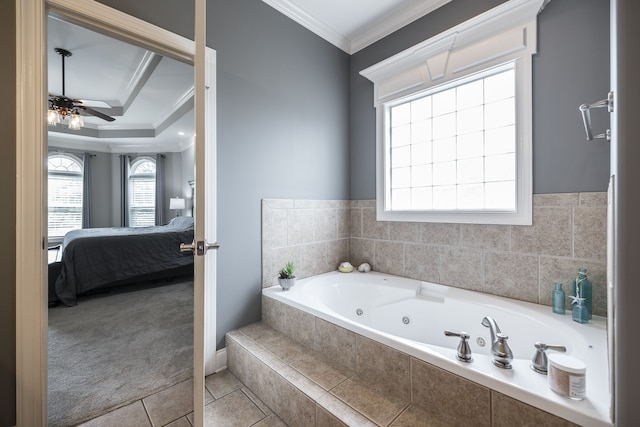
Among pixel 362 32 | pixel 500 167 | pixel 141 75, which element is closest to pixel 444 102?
pixel 500 167

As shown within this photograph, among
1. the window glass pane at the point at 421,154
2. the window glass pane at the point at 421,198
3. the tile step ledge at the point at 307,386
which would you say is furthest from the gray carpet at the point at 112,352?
the window glass pane at the point at 421,154

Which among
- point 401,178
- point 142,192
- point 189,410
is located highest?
point 142,192

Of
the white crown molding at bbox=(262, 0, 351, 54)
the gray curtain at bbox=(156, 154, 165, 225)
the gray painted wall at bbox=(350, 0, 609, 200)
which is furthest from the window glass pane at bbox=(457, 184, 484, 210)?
the gray curtain at bbox=(156, 154, 165, 225)

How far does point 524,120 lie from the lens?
→ 5.73 feet

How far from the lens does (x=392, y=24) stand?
2.38 metres

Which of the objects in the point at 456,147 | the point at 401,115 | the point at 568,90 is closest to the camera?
the point at 568,90

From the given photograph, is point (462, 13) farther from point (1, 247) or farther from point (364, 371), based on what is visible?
point (1, 247)

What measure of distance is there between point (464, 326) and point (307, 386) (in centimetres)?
115

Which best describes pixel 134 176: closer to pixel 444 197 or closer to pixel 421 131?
pixel 421 131

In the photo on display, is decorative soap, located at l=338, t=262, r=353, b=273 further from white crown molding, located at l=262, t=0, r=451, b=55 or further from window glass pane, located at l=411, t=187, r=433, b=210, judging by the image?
white crown molding, located at l=262, t=0, r=451, b=55

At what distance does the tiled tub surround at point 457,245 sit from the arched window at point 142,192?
6057mm

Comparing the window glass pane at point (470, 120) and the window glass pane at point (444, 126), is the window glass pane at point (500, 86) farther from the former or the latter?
the window glass pane at point (444, 126)

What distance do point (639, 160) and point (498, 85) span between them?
1.68m

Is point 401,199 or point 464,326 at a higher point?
point 401,199
